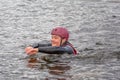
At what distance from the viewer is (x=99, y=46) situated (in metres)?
13.8

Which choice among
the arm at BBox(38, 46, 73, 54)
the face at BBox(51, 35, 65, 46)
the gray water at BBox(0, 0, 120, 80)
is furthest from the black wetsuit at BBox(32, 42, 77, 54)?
the gray water at BBox(0, 0, 120, 80)

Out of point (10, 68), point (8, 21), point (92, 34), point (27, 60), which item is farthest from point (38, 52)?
point (8, 21)

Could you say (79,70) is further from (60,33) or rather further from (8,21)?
(8,21)

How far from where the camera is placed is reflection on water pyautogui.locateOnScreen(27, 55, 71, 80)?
1054cm

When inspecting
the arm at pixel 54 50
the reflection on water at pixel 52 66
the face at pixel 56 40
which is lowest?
the reflection on water at pixel 52 66

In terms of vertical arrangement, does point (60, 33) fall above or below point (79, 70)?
above

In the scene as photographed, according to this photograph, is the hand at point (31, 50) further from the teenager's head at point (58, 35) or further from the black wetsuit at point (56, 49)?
the teenager's head at point (58, 35)

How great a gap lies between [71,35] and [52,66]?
4.03 meters

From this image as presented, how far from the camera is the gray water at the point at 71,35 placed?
35.4ft

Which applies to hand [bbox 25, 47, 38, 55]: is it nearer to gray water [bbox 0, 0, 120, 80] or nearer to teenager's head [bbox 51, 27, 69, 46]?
gray water [bbox 0, 0, 120, 80]

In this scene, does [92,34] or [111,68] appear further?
[92,34]

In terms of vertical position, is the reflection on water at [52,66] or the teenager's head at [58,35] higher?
the teenager's head at [58,35]

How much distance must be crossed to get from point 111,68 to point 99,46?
2.67m

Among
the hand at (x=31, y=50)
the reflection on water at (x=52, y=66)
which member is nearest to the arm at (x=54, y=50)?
the hand at (x=31, y=50)
